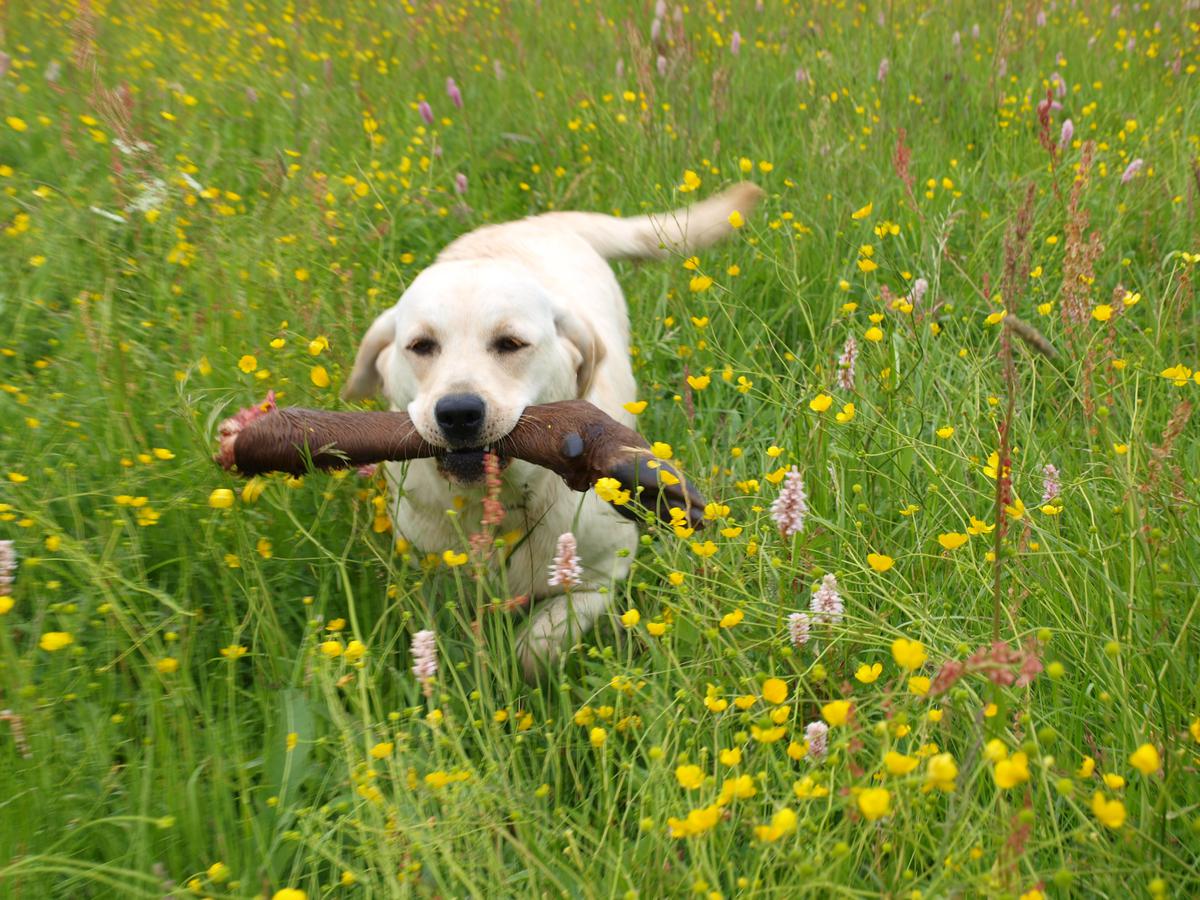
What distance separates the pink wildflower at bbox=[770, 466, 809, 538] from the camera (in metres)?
1.85

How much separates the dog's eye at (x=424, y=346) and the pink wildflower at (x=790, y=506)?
1205 mm

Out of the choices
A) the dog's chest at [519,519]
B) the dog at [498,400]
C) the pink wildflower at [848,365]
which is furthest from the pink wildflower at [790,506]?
the dog's chest at [519,519]

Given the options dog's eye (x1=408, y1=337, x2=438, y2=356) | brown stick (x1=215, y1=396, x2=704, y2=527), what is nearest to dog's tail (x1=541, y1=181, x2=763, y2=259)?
dog's eye (x1=408, y1=337, x2=438, y2=356)

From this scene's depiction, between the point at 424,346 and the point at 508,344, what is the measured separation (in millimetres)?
228

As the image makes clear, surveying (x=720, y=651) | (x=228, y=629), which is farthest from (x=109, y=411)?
(x=720, y=651)

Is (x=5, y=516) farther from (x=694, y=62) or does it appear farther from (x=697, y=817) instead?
(x=694, y=62)

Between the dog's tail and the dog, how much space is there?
734 mm

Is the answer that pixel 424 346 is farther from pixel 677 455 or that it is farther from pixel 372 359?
pixel 677 455

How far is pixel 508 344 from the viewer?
8.98ft

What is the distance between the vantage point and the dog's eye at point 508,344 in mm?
2723

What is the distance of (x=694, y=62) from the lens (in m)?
5.12

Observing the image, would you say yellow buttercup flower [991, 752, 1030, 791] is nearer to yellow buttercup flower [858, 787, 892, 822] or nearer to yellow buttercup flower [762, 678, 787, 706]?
yellow buttercup flower [858, 787, 892, 822]

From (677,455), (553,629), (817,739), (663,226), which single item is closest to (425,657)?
(553,629)

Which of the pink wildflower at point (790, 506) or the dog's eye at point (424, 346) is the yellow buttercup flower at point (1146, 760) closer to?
the pink wildflower at point (790, 506)
